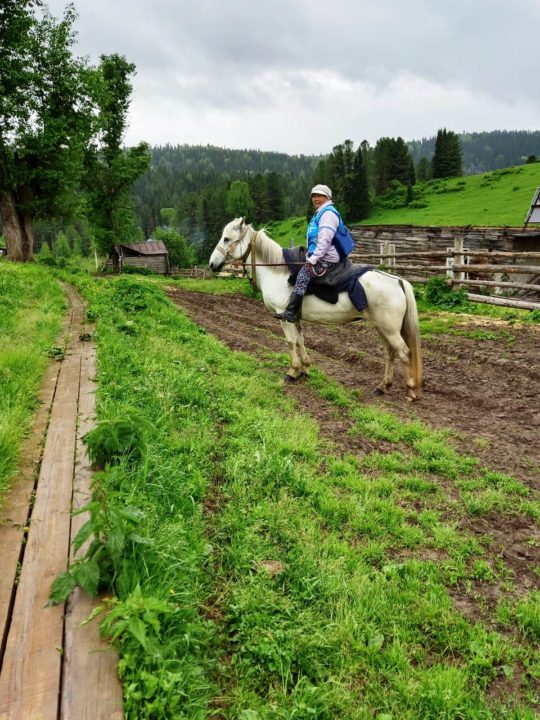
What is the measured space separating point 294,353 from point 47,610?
5999 mm

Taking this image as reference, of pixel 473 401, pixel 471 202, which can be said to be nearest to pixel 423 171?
pixel 471 202

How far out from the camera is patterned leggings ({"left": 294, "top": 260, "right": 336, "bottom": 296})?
7.27 m

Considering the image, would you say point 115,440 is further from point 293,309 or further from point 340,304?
point 340,304

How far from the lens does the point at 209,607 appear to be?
2684 millimetres

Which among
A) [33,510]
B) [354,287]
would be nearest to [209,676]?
[33,510]

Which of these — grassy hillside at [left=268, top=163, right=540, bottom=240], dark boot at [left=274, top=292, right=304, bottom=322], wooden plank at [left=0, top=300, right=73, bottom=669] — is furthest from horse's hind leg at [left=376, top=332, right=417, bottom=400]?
grassy hillside at [left=268, top=163, right=540, bottom=240]

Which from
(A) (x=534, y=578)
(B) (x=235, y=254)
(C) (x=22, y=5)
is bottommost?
(A) (x=534, y=578)

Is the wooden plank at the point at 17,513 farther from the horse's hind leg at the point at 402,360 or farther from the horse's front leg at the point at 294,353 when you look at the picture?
the horse's hind leg at the point at 402,360

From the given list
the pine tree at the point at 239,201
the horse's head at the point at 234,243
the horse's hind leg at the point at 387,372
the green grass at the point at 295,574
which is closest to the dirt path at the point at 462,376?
the horse's hind leg at the point at 387,372

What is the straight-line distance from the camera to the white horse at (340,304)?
7.16m

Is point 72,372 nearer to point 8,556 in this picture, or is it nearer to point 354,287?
point 8,556

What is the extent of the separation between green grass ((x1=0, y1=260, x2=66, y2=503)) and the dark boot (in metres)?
4.09

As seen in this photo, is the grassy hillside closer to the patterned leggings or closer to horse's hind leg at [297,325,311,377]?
horse's hind leg at [297,325,311,377]

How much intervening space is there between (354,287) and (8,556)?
5993mm
